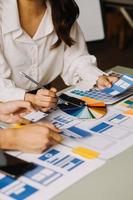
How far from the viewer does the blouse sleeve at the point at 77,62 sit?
1.64 m

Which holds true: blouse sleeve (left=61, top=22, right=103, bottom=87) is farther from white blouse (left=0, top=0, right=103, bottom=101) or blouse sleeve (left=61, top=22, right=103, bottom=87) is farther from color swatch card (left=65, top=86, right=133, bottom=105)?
color swatch card (left=65, top=86, right=133, bottom=105)

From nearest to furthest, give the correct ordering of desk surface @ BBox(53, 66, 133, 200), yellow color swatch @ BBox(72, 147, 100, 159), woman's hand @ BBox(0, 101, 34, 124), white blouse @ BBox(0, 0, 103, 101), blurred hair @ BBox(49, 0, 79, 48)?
desk surface @ BBox(53, 66, 133, 200) → yellow color swatch @ BBox(72, 147, 100, 159) → woman's hand @ BBox(0, 101, 34, 124) → white blouse @ BBox(0, 0, 103, 101) → blurred hair @ BBox(49, 0, 79, 48)

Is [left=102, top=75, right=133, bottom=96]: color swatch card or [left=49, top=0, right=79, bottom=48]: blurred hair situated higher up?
[left=49, top=0, right=79, bottom=48]: blurred hair

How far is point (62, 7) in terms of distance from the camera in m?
1.63

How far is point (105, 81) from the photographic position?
144 centimetres

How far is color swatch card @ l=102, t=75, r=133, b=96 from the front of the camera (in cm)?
137

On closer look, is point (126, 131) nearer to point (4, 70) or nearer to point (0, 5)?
point (4, 70)

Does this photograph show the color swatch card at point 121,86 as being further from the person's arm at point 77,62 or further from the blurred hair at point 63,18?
the blurred hair at point 63,18

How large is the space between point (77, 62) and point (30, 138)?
67cm

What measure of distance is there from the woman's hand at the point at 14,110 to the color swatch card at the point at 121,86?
1.00ft

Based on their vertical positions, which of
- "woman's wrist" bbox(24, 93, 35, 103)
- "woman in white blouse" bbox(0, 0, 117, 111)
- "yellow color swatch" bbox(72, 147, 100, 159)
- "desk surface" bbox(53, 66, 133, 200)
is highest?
"woman in white blouse" bbox(0, 0, 117, 111)

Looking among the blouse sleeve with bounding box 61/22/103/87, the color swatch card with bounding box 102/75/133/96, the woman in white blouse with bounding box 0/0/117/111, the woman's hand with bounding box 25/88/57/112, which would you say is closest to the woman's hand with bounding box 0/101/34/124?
the woman's hand with bounding box 25/88/57/112

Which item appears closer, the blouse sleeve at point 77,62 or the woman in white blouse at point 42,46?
the woman in white blouse at point 42,46

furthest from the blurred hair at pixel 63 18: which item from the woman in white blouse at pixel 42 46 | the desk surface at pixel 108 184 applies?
the desk surface at pixel 108 184
